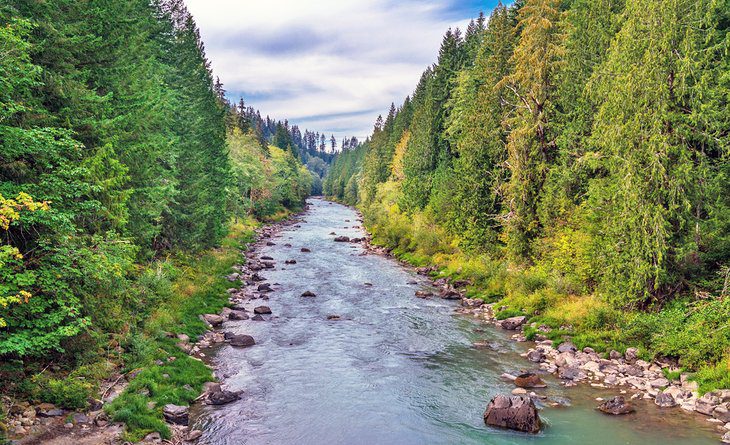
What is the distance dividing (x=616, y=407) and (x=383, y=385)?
8.76m

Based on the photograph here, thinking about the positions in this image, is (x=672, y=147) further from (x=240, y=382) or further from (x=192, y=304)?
(x=192, y=304)

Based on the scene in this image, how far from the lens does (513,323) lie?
26.1m

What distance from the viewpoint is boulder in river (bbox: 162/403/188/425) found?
14.8 metres

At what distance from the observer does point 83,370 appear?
46.9 feet

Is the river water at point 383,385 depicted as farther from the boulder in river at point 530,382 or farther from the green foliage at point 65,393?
the green foliage at point 65,393

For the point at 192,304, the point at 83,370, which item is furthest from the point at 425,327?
the point at 83,370

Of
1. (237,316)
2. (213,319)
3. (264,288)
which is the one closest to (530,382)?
(237,316)

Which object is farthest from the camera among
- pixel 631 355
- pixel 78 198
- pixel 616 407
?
pixel 631 355

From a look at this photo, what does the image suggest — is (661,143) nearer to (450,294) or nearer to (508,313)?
(508,313)

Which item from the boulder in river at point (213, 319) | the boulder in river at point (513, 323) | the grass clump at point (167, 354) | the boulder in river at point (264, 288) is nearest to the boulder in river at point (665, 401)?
the boulder in river at point (513, 323)

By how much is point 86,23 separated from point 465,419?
20.6 meters

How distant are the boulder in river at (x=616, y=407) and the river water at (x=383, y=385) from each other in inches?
10.6

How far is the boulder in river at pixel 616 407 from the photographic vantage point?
15953mm

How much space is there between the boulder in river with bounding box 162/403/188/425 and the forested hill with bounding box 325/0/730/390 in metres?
18.0
